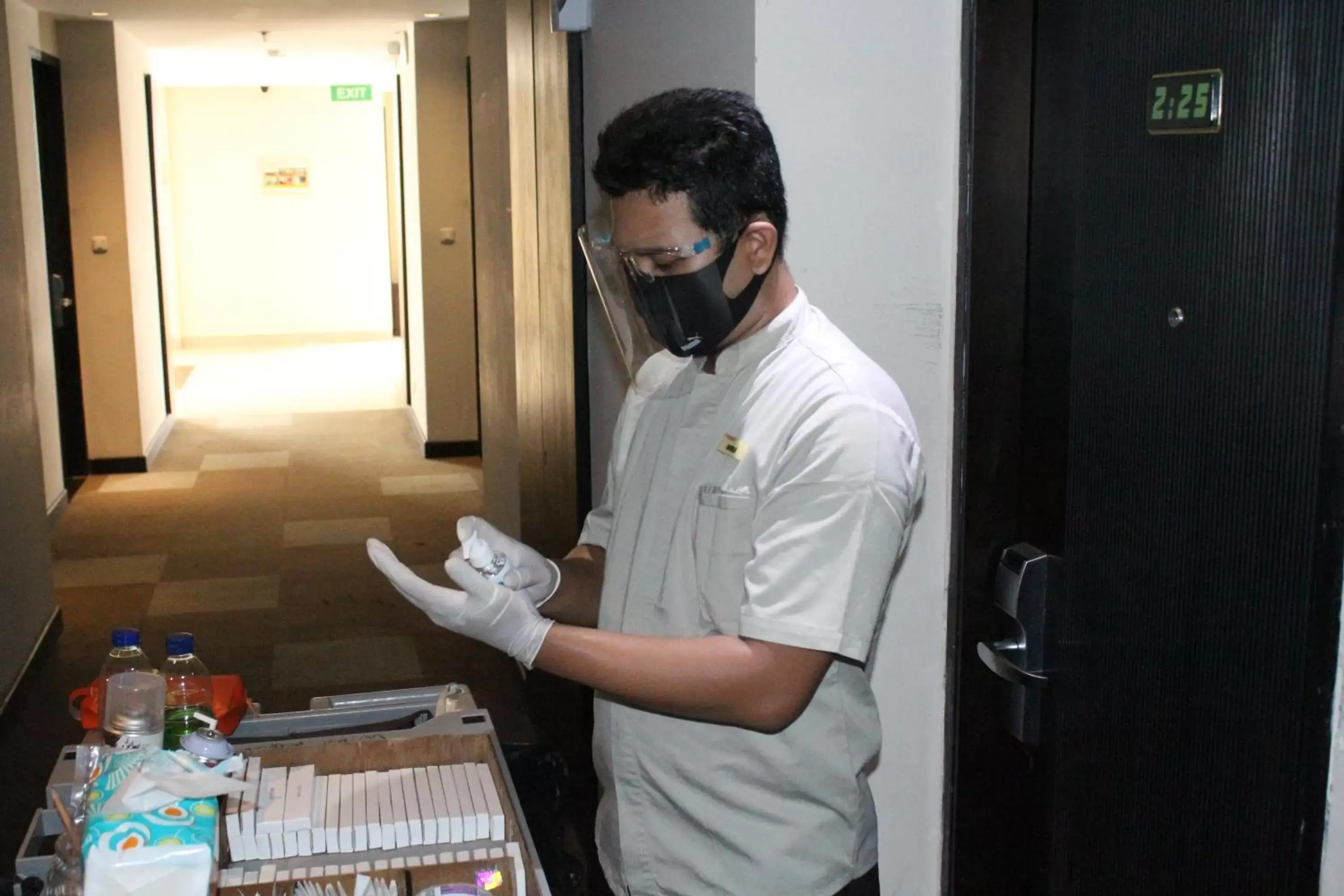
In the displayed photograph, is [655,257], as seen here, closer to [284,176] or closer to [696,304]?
[696,304]

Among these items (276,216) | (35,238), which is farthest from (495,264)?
(276,216)

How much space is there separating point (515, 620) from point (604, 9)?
1.64 meters

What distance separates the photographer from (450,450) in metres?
8.47

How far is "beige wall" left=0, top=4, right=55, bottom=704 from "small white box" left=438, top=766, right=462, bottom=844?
312 centimetres

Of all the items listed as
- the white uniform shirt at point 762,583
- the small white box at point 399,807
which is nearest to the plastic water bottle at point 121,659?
the small white box at point 399,807

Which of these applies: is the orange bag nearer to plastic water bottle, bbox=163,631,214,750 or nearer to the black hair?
plastic water bottle, bbox=163,631,214,750

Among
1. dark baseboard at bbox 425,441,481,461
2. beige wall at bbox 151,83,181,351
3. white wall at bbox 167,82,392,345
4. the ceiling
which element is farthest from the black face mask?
white wall at bbox 167,82,392,345

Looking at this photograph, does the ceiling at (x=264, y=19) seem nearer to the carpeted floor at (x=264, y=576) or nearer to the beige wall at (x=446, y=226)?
the beige wall at (x=446, y=226)

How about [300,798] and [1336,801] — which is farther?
[300,798]

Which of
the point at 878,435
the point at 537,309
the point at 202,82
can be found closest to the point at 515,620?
the point at 878,435

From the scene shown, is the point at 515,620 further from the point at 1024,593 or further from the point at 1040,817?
the point at 1040,817

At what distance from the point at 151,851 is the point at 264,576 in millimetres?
4707

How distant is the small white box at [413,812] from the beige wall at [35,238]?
5.18 meters

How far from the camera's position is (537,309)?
3537mm
